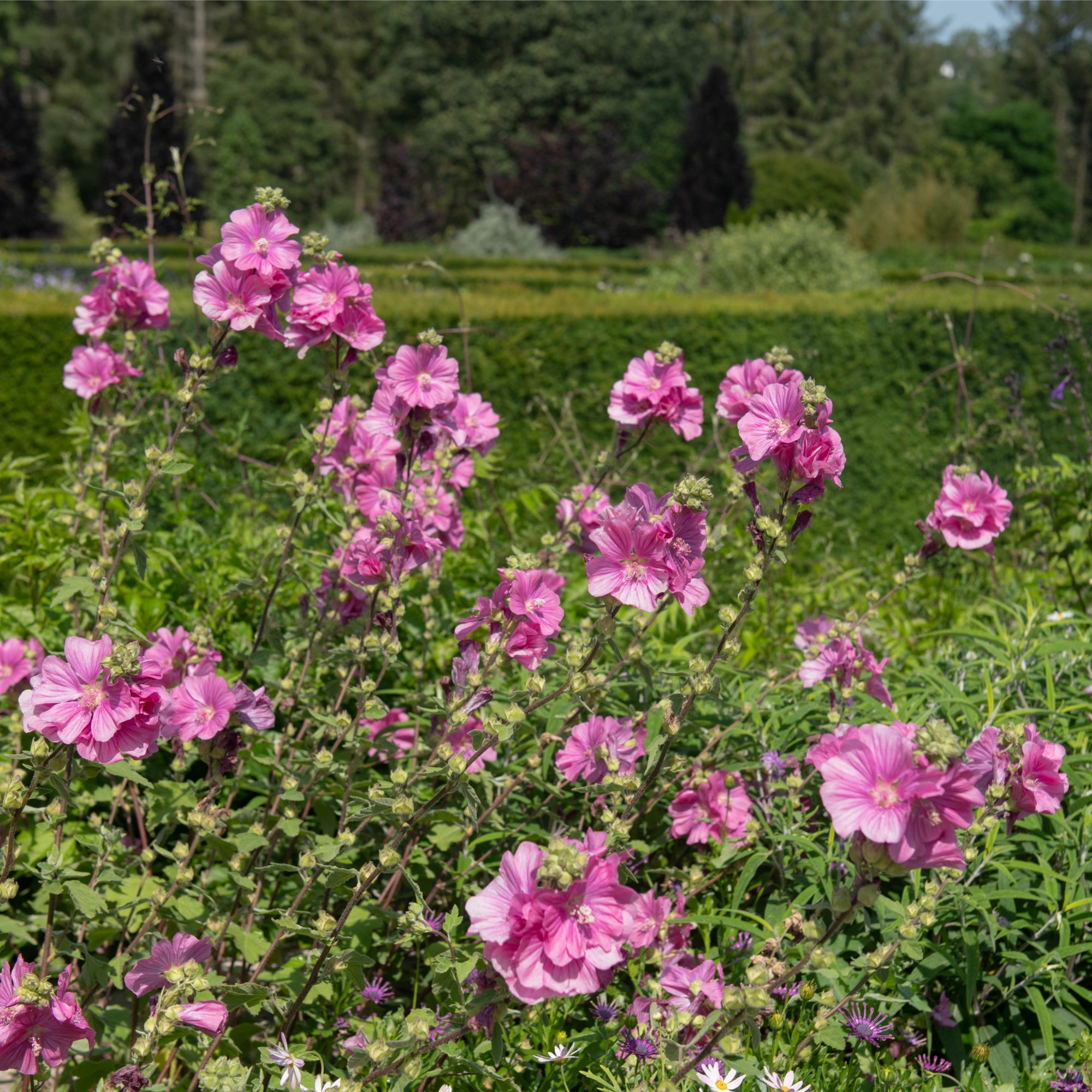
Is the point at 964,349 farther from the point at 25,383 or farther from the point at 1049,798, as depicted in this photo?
the point at 25,383

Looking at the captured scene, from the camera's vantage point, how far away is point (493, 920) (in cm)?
117

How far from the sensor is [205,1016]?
4.75 feet

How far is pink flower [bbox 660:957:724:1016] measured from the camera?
5.71 ft

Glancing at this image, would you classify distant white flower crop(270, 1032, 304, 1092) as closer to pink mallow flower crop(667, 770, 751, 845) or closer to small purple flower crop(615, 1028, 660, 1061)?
small purple flower crop(615, 1028, 660, 1061)

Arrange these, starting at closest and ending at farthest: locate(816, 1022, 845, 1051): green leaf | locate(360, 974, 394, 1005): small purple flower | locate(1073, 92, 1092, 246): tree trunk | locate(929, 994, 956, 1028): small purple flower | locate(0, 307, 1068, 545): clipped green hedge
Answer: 1. locate(816, 1022, 845, 1051): green leaf
2. locate(360, 974, 394, 1005): small purple flower
3. locate(929, 994, 956, 1028): small purple flower
4. locate(0, 307, 1068, 545): clipped green hedge
5. locate(1073, 92, 1092, 246): tree trunk

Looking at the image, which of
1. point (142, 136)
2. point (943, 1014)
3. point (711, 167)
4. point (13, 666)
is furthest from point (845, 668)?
point (711, 167)

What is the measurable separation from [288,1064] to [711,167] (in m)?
25.9

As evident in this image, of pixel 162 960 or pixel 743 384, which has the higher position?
pixel 743 384

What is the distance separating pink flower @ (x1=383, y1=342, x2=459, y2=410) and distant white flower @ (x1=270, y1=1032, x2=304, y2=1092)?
115cm

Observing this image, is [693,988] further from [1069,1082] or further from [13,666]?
[13,666]

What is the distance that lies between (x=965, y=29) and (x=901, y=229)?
62.0m

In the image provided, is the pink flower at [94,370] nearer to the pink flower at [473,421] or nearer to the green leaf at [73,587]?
the pink flower at [473,421]

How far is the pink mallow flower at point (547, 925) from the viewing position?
1.15 metres

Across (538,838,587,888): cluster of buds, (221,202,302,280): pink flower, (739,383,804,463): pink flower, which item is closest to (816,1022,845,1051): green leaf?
(538,838,587,888): cluster of buds
